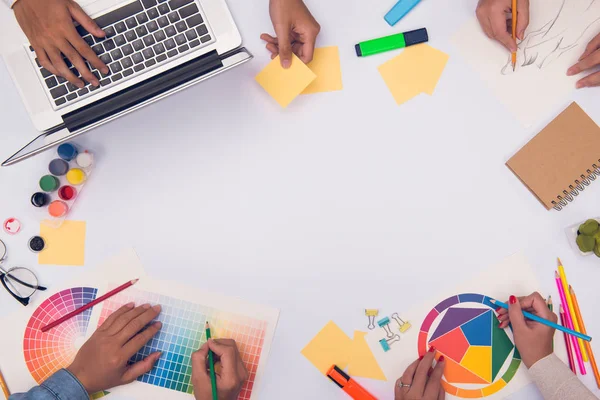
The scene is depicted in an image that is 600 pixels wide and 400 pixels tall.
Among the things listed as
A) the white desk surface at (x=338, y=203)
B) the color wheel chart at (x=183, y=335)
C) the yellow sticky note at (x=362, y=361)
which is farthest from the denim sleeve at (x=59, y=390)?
the yellow sticky note at (x=362, y=361)

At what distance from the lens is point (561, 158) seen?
3.91ft

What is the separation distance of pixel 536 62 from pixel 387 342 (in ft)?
2.55

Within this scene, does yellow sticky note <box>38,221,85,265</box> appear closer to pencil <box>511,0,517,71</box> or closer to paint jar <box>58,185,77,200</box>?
paint jar <box>58,185,77,200</box>

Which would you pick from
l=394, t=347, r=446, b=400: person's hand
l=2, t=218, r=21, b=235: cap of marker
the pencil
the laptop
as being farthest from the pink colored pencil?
l=2, t=218, r=21, b=235: cap of marker

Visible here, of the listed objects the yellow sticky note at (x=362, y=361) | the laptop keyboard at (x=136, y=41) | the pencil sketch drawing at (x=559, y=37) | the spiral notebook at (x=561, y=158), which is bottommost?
the yellow sticky note at (x=362, y=361)

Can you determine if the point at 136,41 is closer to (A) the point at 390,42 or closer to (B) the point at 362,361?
(A) the point at 390,42

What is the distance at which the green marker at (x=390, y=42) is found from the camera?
120 centimetres

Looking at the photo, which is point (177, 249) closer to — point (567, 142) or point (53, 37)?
point (53, 37)

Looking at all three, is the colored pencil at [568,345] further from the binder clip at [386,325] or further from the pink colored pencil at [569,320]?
the binder clip at [386,325]

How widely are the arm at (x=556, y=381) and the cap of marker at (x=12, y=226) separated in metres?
1.29

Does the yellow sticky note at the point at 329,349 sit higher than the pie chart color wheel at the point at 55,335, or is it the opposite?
the pie chart color wheel at the point at 55,335

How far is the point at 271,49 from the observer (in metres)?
1.19

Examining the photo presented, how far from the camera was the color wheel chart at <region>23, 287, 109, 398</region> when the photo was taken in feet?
3.95

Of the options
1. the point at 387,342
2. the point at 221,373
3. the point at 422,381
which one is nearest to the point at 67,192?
the point at 221,373
